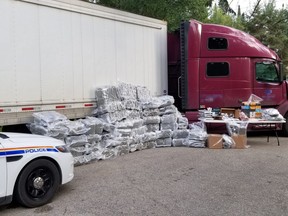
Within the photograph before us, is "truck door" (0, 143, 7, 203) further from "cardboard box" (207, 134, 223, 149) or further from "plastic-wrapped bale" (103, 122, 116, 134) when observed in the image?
"cardboard box" (207, 134, 223, 149)

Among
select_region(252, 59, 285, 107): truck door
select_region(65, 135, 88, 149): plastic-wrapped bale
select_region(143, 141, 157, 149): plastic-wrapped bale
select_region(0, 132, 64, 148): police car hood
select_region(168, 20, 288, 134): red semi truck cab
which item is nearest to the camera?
select_region(0, 132, 64, 148): police car hood

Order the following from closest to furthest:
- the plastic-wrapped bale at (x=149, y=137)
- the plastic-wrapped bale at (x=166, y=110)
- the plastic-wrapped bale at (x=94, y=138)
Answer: the plastic-wrapped bale at (x=94, y=138)
the plastic-wrapped bale at (x=149, y=137)
the plastic-wrapped bale at (x=166, y=110)

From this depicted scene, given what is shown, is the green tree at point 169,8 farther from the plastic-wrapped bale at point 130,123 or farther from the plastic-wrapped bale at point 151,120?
the plastic-wrapped bale at point 130,123

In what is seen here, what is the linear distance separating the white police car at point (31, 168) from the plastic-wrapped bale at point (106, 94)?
335 cm

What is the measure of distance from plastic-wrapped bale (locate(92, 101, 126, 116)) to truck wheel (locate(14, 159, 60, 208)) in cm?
359

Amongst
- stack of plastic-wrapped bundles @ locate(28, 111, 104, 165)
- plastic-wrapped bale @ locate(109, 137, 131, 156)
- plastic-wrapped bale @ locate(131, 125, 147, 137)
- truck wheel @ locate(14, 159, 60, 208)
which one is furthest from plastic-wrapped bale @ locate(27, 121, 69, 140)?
plastic-wrapped bale @ locate(131, 125, 147, 137)

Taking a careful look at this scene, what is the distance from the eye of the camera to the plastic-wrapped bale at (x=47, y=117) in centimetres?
752

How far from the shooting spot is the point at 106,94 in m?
9.17

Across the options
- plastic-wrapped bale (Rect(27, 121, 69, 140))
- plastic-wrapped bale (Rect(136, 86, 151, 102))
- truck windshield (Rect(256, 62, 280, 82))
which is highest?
truck windshield (Rect(256, 62, 280, 82))

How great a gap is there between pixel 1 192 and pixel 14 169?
13.3 inches

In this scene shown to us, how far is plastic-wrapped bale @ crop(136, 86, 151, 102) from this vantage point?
33.7 ft

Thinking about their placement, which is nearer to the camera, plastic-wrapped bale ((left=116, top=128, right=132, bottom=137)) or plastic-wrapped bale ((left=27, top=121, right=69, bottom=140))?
plastic-wrapped bale ((left=27, top=121, right=69, bottom=140))

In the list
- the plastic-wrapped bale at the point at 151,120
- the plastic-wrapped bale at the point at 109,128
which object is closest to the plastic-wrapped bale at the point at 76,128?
the plastic-wrapped bale at the point at 109,128

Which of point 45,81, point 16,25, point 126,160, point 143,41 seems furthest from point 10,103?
point 143,41
